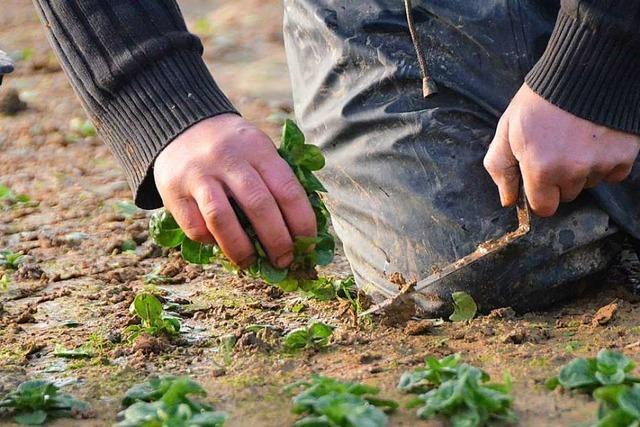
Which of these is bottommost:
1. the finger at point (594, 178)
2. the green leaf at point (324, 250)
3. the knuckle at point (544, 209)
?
the knuckle at point (544, 209)

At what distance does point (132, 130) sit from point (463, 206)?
2.60 ft

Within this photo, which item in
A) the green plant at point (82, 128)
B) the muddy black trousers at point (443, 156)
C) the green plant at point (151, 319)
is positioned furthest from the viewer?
the green plant at point (82, 128)

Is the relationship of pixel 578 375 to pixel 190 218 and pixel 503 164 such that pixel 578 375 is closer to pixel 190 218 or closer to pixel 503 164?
pixel 503 164

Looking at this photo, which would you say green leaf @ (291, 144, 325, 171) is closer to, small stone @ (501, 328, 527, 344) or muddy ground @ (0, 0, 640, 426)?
muddy ground @ (0, 0, 640, 426)

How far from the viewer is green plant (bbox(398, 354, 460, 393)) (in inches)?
86.4

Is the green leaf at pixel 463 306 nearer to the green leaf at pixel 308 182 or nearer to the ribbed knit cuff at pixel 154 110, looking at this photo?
the green leaf at pixel 308 182

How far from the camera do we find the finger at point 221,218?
91.2 inches

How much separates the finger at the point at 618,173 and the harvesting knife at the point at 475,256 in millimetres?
177

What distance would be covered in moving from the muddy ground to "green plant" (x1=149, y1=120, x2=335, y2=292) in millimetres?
173

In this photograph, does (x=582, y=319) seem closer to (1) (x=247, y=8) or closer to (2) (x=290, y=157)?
(2) (x=290, y=157)

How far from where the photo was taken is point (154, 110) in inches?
101

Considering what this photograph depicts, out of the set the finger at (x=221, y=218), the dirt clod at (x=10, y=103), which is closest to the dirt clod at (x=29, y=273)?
the finger at (x=221, y=218)

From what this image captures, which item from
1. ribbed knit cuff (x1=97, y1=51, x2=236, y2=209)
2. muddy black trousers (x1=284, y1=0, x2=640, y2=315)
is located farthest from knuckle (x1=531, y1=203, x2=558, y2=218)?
ribbed knit cuff (x1=97, y1=51, x2=236, y2=209)

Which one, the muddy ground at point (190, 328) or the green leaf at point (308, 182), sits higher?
the green leaf at point (308, 182)
